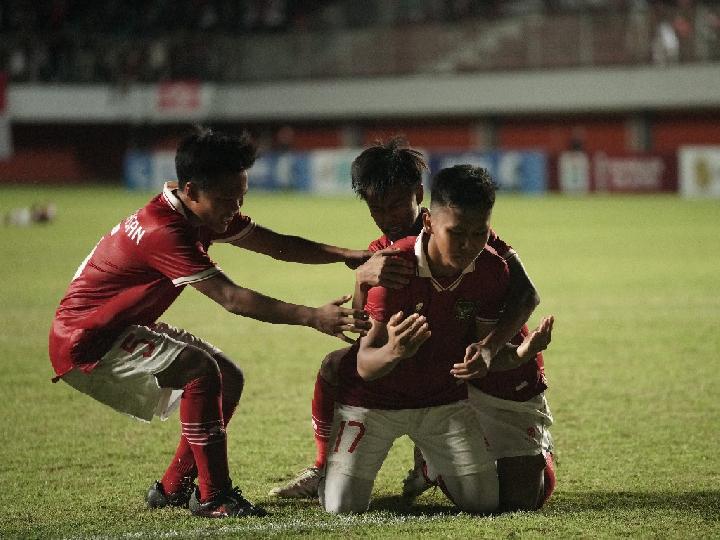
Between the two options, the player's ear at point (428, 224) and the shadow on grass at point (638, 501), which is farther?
the shadow on grass at point (638, 501)

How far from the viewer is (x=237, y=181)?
5.26 m

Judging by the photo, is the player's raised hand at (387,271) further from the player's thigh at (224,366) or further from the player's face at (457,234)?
the player's thigh at (224,366)

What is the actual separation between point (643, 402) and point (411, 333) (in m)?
3.75

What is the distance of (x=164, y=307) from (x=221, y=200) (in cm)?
61

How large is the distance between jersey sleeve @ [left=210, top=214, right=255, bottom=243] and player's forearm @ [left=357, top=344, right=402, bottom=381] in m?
1.14

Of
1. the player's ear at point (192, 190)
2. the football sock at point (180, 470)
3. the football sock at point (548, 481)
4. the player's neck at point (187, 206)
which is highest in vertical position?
the player's ear at point (192, 190)

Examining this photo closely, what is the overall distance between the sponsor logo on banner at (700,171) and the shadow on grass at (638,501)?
86.7ft

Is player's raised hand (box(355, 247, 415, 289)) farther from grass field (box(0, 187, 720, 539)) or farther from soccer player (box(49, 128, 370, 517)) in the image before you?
grass field (box(0, 187, 720, 539))

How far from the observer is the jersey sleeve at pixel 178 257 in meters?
5.14

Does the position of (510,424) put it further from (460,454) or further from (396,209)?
(396,209)

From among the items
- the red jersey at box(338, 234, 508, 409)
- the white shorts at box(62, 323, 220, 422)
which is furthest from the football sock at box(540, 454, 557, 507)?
the white shorts at box(62, 323, 220, 422)

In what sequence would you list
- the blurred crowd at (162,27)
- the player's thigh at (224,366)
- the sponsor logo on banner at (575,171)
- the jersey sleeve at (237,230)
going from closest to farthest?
the player's thigh at (224,366), the jersey sleeve at (237,230), the sponsor logo on banner at (575,171), the blurred crowd at (162,27)

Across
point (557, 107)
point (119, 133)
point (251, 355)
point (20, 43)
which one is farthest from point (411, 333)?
point (119, 133)

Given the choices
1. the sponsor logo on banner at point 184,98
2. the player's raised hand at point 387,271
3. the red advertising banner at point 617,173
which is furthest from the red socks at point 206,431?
the sponsor logo on banner at point 184,98
